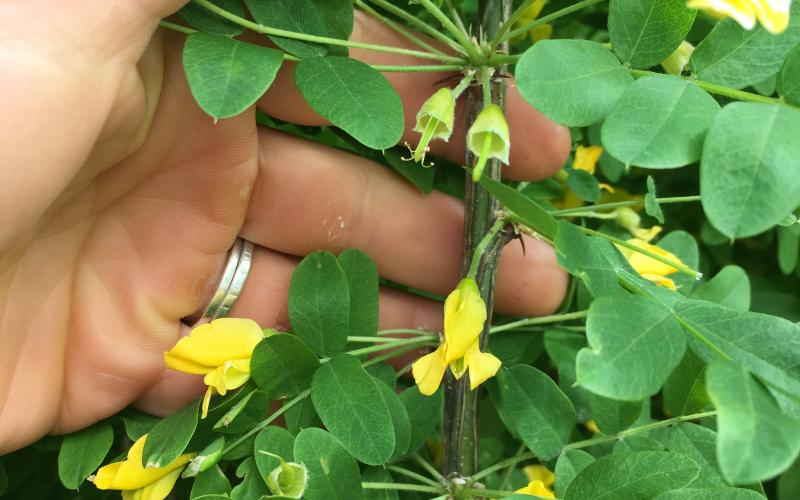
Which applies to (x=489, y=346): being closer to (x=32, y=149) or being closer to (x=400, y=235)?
(x=400, y=235)

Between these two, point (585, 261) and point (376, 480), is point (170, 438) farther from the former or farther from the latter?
point (585, 261)

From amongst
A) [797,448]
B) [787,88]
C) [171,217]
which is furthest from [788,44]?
[171,217]

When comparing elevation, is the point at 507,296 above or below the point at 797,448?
below

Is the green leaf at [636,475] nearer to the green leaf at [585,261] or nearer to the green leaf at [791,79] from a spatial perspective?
the green leaf at [585,261]

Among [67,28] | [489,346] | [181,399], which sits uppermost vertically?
[67,28]

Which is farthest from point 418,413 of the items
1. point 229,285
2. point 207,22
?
point 207,22

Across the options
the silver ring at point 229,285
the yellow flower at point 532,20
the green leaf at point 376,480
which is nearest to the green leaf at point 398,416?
the green leaf at point 376,480
